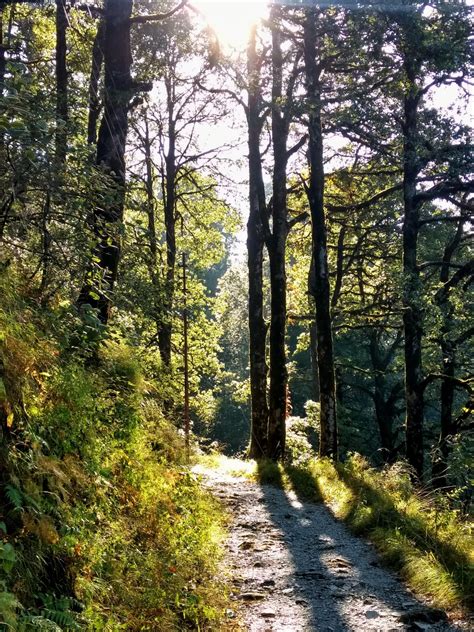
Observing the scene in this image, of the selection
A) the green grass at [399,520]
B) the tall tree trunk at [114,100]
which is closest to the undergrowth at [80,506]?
the tall tree trunk at [114,100]

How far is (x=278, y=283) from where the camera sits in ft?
46.8

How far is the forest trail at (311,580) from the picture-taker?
483 centimetres

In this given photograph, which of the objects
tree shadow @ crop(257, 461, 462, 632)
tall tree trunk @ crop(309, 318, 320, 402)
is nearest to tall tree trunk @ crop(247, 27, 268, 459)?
tree shadow @ crop(257, 461, 462, 632)

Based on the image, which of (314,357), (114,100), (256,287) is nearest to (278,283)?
(256,287)

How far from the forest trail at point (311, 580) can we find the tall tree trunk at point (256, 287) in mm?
5973

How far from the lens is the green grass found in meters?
5.23

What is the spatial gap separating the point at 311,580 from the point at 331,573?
12.5 inches

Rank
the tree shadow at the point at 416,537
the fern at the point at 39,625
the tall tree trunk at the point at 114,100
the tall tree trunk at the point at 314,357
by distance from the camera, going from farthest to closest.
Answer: the tall tree trunk at the point at 314,357
the tall tree trunk at the point at 114,100
the tree shadow at the point at 416,537
the fern at the point at 39,625

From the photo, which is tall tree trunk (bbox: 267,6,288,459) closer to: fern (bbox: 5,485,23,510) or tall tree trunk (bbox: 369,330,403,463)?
fern (bbox: 5,485,23,510)

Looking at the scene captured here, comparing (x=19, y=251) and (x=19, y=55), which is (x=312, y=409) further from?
(x=19, y=251)

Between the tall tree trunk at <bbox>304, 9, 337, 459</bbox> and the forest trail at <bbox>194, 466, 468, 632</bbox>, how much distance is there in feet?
13.8

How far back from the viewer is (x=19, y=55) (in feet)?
48.3

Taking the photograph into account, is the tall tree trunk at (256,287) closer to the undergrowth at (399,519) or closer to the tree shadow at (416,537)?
the undergrowth at (399,519)

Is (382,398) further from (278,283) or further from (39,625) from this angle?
(39,625)
